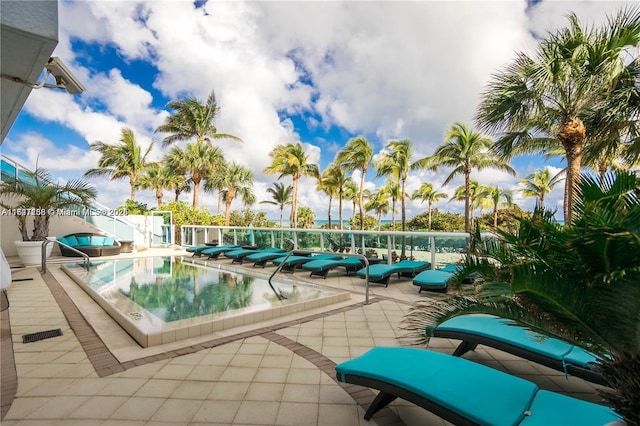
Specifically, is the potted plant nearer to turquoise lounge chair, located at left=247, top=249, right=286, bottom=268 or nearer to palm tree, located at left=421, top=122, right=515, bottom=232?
turquoise lounge chair, located at left=247, top=249, right=286, bottom=268

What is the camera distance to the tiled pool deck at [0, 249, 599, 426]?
2451 millimetres

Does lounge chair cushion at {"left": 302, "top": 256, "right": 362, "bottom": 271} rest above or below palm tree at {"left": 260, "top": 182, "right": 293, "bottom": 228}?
below

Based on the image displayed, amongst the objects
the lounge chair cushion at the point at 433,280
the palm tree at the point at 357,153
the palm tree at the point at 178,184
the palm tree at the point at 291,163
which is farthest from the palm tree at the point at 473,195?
the lounge chair cushion at the point at 433,280

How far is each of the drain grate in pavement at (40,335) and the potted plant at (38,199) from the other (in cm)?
838

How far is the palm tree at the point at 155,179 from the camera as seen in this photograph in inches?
1198

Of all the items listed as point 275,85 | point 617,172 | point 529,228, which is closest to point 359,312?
point 529,228

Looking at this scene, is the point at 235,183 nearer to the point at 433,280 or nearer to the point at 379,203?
the point at 379,203

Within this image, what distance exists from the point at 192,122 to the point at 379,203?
2855 cm

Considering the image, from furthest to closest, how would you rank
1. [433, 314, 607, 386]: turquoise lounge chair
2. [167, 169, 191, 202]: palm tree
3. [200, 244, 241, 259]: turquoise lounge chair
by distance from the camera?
[167, 169, 191, 202]: palm tree < [200, 244, 241, 259]: turquoise lounge chair < [433, 314, 607, 386]: turquoise lounge chair

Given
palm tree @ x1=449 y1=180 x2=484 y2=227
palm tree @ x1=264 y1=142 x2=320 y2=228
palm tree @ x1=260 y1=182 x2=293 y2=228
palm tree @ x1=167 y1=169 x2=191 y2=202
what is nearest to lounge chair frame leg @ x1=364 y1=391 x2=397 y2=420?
palm tree @ x1=264 y1=142 x2=320 y2=228

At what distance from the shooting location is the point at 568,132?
953 centimetres

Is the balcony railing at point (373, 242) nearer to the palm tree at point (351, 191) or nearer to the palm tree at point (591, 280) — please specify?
the palm tree at point (591, 280)

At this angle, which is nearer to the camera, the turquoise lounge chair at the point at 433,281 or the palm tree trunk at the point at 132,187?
the turquoise lounge chair at the point at 433,281

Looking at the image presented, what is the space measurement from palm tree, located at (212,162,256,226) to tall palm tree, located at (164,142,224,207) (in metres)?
4.32
